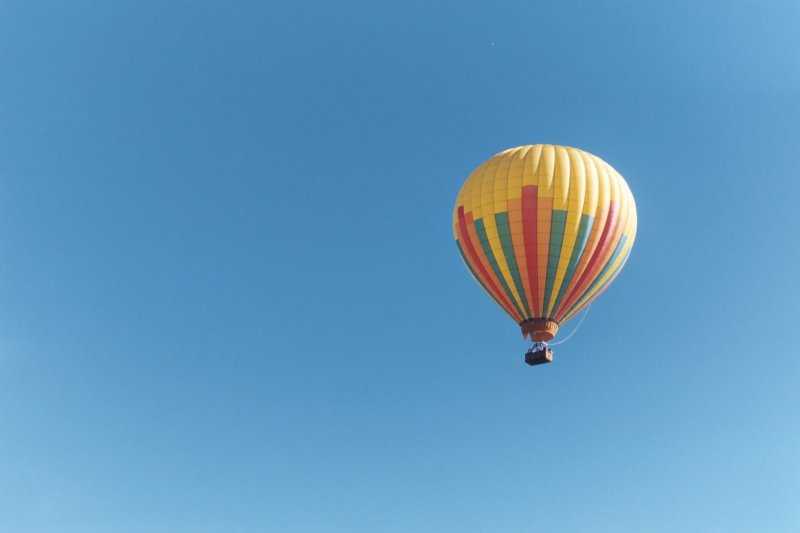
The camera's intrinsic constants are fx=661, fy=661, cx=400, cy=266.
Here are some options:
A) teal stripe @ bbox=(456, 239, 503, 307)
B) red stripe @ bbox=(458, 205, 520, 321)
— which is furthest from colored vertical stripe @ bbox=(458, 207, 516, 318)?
teal stripe @ bbox=(456, 239, 503, 307)

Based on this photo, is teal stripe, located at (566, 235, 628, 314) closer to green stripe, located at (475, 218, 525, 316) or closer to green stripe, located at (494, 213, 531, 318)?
green stripe, located at (494, 213, 531, 318)

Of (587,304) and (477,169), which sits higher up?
(477,169)

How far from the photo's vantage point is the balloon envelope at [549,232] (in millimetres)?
42688

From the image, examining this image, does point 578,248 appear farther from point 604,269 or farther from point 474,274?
point 474,274

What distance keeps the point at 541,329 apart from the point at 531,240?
579 cm

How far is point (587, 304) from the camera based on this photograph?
45344 mm

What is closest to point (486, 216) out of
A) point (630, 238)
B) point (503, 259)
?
point (503, 259)

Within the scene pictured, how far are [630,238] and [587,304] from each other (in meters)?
5.39

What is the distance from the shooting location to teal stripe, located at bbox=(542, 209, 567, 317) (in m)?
42.6

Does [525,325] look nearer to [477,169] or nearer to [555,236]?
[555,236]

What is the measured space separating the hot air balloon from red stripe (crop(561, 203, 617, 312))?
7 cm

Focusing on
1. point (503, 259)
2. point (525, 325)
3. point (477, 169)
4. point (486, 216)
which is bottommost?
point (525, 325)

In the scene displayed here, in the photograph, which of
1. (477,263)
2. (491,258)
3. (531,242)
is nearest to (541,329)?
(531,242)

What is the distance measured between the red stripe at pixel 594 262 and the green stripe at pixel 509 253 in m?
2.67
